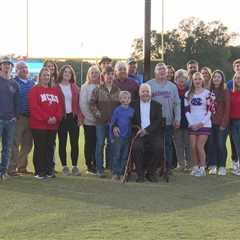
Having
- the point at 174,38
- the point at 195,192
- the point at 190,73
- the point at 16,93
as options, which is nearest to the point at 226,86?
the point at 190,73

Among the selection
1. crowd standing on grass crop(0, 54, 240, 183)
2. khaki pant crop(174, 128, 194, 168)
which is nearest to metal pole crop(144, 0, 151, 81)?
crowd standing on grass crop(0, 54, 240, 183)

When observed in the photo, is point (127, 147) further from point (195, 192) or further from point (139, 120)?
point (195, 192)

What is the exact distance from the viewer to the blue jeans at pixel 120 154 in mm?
10773

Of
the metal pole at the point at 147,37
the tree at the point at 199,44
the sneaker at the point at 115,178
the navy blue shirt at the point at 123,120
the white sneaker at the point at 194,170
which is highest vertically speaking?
the tree at the point at 199,44

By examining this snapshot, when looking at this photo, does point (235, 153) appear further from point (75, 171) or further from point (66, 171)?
point (66, 171)

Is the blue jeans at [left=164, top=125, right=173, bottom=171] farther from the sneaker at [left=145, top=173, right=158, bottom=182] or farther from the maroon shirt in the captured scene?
the maroon shirt

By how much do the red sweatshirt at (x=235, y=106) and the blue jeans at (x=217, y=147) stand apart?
0.31m

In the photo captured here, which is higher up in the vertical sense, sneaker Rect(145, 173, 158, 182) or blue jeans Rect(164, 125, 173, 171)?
blue jeans Rect(164, 125, 173, 171)

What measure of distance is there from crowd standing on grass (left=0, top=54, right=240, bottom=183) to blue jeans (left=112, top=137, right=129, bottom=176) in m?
0.02

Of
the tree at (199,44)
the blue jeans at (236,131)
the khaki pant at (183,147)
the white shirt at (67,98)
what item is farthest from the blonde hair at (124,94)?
the tree at (199,44)

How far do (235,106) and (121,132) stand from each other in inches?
87.7

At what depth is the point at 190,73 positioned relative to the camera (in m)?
12.1

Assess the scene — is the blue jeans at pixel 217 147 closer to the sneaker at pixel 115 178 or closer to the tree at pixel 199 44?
the sneaker at pixel 115 178

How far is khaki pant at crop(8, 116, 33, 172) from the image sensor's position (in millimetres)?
11148
